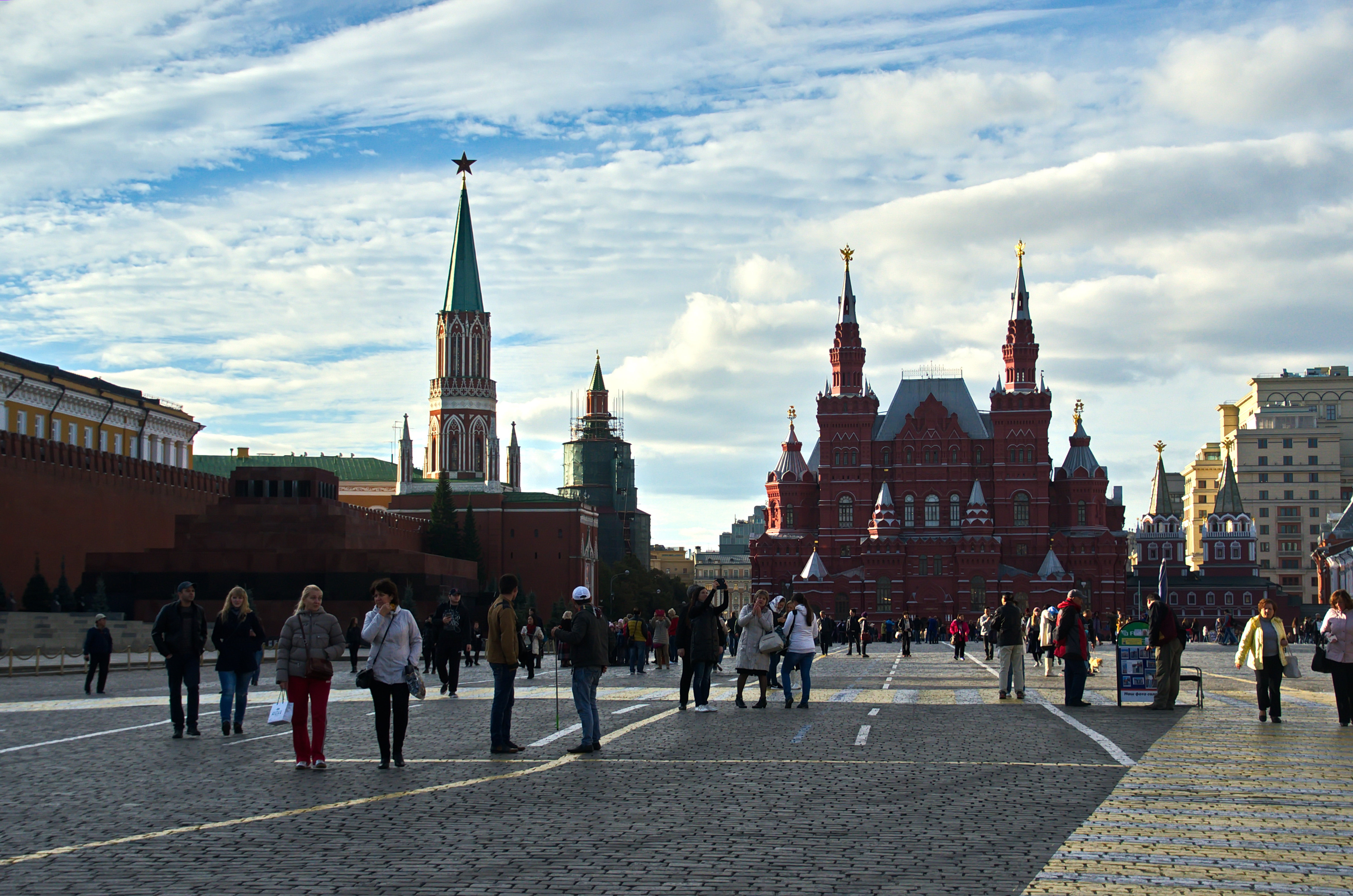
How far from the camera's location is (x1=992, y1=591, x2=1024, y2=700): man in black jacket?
21500mm

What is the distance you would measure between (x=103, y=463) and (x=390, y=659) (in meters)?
57.2

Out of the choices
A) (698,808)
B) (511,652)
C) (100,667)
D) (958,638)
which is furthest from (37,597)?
(698,808)

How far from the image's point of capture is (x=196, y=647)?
1572 cm

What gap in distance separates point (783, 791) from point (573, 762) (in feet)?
8.50

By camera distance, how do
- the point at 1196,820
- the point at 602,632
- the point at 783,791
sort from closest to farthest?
the point at 1196,820 → the point at 783,791 → the point at 602,632

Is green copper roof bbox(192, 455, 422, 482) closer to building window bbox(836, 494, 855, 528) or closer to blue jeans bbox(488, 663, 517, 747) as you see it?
building window bbox(836, 494, 855, 528)

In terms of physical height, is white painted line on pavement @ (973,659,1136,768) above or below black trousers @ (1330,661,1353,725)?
below

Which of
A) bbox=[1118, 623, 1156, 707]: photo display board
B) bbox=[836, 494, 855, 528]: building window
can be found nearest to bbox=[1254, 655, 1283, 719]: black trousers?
bbox=[1118, 623, 1156, 707]: photo display board

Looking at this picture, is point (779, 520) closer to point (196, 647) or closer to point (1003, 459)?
point (1003, 459)

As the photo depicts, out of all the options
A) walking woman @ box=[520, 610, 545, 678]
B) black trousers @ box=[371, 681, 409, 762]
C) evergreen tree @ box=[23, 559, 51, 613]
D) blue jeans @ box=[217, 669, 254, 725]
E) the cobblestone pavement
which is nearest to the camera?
the cobblestone pavement

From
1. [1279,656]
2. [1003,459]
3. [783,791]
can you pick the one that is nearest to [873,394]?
[1003,459]

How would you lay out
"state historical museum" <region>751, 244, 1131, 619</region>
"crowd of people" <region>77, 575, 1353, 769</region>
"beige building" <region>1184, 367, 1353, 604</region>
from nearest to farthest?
"crowd of people" <region>77, 575, 1353, 769</region>
"state historical museum" <region>751, 244, 1131, 619</region>
"beige building" <region>1184, 367, 1353, 604</region>

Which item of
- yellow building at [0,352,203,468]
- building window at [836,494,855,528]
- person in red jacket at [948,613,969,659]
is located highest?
yellow building at [0,352,203,468]

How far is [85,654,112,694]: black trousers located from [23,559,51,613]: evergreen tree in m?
29.3
